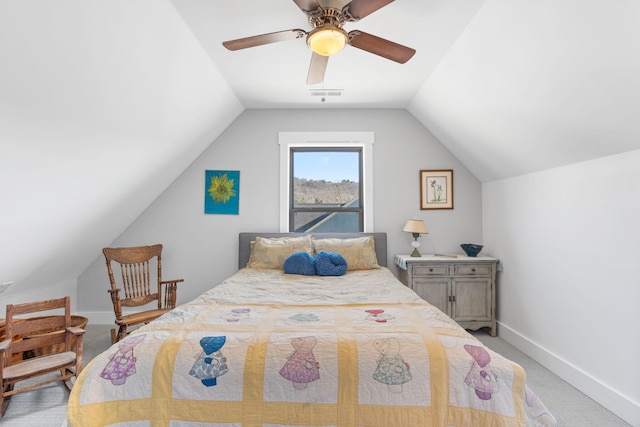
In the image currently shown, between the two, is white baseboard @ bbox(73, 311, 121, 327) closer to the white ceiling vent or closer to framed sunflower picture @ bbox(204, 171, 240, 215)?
framed sunflower picture @ bbox(204, 171, 240, 215)

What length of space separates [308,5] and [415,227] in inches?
104

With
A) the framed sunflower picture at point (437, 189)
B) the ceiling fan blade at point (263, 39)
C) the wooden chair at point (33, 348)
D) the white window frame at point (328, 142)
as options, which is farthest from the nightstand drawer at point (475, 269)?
the wooden chair at point (33, 348)

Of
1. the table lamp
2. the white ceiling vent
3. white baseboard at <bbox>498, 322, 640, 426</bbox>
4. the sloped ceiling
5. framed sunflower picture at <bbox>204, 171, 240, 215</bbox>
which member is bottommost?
white baseboard at <bbox>498, 322, 640, 426</bbox>

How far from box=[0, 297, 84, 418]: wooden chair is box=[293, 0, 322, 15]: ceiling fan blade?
2.54 metres

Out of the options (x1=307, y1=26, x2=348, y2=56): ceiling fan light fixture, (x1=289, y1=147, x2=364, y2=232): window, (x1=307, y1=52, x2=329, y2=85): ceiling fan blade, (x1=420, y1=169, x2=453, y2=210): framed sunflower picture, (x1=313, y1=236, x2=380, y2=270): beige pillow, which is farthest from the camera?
(x1=289, y1=147, x2=364, y2=232): window

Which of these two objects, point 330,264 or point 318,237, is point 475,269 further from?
point 318,237

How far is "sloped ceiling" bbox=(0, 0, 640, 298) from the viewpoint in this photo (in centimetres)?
168

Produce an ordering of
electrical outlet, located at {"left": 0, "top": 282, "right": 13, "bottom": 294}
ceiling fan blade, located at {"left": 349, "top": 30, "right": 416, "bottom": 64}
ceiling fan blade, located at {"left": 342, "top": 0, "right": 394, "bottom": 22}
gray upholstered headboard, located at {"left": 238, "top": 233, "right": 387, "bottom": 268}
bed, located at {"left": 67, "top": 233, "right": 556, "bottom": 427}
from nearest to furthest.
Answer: bed, located at {"left": 67, "top": 233, "right": 556, "bottom": 427} < ceiling fan blade, located at {"left": 342, "top": 0, "right": 394, "bottom": 22} < ceiling fan blade, located at {"left": 349, "top": 30, "right": 416, "bottom": 64} < electrical outlet, located at {"left": 0, "top": 282, "right": 13, "bottom": 294} < gray upholstered headboard, located at {"left": 238, "top": 233, "right": 387, "bottom": 268}

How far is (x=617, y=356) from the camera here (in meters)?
2.19

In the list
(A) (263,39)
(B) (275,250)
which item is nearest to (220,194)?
(B) (275,250)

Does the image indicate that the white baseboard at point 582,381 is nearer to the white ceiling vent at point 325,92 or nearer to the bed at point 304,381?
the bed at point 304,381

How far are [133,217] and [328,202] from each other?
92.5 inches

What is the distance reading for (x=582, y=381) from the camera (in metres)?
2.44

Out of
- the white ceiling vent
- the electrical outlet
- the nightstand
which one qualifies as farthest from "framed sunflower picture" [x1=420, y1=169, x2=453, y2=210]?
the electrical outlet
